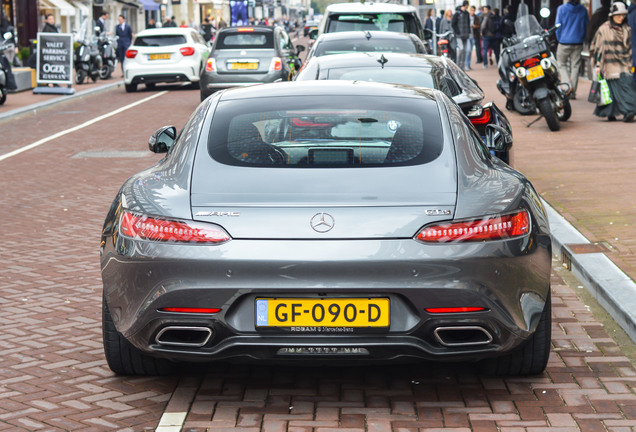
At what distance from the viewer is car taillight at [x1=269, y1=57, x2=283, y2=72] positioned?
2228 cm

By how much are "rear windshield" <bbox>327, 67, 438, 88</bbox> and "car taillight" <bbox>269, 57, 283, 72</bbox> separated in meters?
12.8

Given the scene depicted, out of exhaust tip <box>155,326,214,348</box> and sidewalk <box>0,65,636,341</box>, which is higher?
exhaust tip <box>155,326,214,348</box>

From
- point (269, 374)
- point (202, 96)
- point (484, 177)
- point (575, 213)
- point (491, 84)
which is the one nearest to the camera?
point (484, 177)

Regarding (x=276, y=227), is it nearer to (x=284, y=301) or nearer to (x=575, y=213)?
(x=284, y=301)

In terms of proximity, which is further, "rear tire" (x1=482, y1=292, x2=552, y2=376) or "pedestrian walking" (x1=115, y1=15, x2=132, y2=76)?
"pedestrian walking" (x1=115, y1=15, x2=132, y2=76)

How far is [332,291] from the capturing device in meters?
4.25

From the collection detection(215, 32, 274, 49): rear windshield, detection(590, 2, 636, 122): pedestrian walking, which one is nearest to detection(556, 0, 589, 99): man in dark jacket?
detection(590, 2, 636, 122): pedestrian walking

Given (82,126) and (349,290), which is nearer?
(349,290)

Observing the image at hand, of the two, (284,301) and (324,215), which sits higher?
(324,215)

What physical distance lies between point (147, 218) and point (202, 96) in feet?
58.4

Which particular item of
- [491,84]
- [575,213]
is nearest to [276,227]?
[575,213]

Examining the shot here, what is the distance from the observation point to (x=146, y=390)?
16.0 feet

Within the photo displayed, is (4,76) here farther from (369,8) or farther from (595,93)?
(595,93)

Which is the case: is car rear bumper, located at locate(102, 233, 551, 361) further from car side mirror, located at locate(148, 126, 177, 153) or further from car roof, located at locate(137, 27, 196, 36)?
car roof, located at locate(137, 27, 196, 36)
